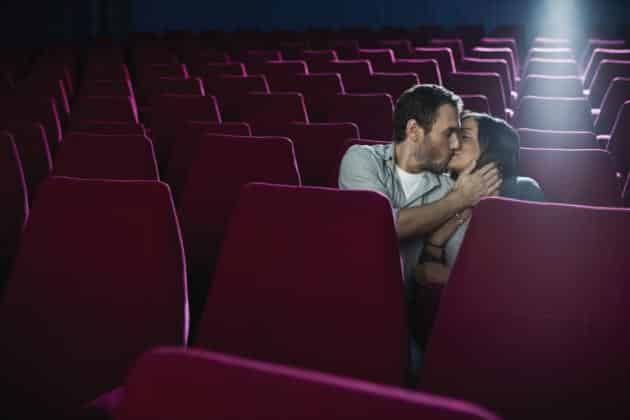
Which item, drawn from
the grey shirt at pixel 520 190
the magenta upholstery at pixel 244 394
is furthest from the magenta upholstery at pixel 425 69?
the magenta upholstery at pixel 244 394

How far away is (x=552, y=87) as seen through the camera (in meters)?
4.58

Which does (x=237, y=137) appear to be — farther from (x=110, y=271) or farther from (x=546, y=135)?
(x=546, y=135)

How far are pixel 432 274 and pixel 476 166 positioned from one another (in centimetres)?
35

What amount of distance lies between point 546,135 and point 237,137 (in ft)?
3.41

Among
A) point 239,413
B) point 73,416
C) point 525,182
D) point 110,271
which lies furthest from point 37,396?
point 525,182

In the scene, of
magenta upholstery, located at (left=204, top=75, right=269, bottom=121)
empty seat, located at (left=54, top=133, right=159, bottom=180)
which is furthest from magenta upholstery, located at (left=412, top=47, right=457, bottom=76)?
empty seat, located at (left=54, top=133, right=159, bottom=180)

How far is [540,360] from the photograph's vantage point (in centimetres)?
134

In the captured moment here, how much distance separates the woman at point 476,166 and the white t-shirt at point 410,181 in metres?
0.08

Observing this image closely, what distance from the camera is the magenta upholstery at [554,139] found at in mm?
2727

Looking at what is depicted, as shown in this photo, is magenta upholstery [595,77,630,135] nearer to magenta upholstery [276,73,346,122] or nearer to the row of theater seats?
magenta upholstery [276,73,346,122]

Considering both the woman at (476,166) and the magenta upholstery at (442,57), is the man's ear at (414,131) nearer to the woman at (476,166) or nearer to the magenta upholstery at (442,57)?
the woman at (476,166)

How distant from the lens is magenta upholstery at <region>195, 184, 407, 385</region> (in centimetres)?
145

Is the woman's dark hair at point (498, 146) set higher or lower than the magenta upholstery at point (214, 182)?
higher

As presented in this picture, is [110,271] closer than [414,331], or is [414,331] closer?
[110,271]
